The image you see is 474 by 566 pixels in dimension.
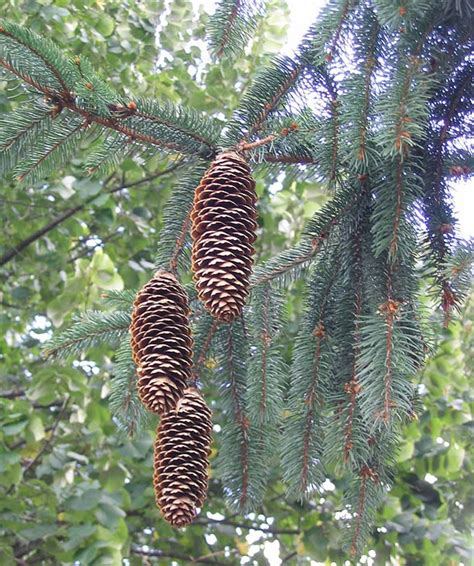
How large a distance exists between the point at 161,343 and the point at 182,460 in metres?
0.17

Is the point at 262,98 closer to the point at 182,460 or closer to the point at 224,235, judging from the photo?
the point at 224,235

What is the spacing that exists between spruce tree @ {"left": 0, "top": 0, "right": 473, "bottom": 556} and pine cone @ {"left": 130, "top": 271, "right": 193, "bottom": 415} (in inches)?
0.6

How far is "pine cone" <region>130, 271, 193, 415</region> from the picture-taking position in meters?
1.18

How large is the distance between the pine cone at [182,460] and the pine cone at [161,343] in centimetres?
8

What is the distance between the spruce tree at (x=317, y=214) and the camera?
1.21m

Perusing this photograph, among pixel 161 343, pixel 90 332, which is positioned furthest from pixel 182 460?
pixel 90 332

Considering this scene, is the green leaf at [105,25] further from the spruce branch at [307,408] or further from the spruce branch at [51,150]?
the spruce branch at [307,408]

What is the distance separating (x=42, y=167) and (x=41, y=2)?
79.0 inches

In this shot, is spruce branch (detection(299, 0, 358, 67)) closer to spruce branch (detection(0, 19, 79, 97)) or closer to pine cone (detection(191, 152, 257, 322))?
pine cone (detection(191, 152, 257, 322))

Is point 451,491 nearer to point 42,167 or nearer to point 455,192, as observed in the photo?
point 455,192

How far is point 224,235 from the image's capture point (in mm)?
1187

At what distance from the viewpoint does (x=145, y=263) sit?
132 inches

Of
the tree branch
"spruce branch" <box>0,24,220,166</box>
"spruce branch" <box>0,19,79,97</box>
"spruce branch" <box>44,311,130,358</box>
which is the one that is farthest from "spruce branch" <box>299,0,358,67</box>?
the tree branch

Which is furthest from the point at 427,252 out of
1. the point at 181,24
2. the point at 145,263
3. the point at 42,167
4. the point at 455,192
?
the point at 181,24
